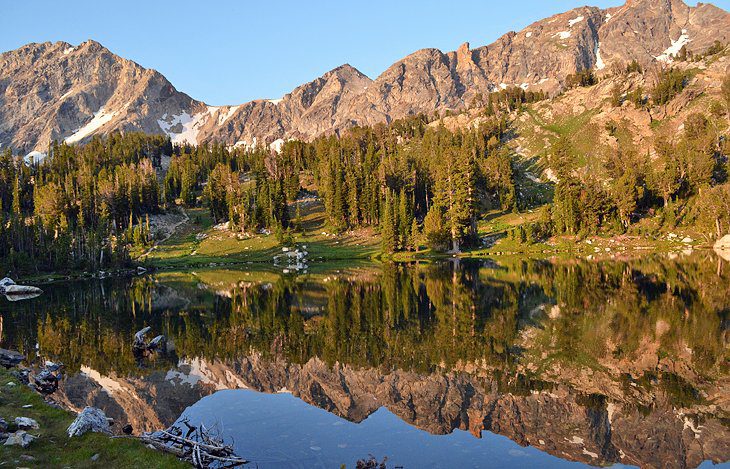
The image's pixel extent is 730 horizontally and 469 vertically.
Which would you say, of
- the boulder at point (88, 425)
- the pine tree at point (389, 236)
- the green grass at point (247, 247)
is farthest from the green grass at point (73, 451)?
the pine tree at point (389, 236)

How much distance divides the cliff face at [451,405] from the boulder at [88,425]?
2444 mm

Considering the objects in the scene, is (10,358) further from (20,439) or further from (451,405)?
(451,405)

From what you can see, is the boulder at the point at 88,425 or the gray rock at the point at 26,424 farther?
the gray rock at the point at 26,424

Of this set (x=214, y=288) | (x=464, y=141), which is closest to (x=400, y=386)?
(x=214, y=288)

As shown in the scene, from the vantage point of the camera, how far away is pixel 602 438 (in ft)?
53.6

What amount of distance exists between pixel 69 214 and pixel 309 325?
135 meters

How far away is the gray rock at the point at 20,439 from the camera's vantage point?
15.2m

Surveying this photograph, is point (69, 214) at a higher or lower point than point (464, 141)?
lower

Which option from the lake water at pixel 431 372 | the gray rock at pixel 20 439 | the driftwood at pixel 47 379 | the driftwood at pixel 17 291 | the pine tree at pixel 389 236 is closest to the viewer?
the gray rock at pixel 20 439

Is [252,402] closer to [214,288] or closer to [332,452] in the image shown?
[332,452]

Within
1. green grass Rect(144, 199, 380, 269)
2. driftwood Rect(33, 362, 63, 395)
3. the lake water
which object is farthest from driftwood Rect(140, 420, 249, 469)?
green grass Rect(144, 199, 380, 269)

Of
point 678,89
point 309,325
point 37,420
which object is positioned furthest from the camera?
point 678,89

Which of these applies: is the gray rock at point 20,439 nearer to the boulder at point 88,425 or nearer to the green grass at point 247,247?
the boulder at point 88,425

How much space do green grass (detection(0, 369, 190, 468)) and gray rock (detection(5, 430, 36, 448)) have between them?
167 millimetres
